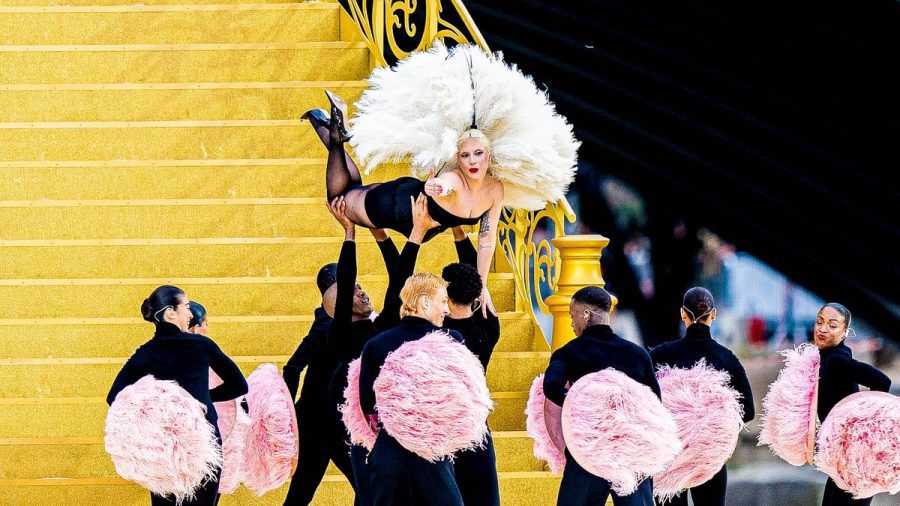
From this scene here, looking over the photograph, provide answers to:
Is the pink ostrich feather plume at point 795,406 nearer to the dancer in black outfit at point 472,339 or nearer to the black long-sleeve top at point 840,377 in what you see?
the black long-sleeve top at point 840,377

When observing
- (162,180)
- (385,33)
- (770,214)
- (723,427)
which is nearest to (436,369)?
(723,427)

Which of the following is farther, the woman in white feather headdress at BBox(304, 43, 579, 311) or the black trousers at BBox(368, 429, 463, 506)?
the woman in white feather headdress at BBox(304, 43, 579, 311)

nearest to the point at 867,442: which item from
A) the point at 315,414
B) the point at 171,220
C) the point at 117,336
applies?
the point at 315,414

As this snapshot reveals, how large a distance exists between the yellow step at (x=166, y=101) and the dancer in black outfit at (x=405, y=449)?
13.0 feet

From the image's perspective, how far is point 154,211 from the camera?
7395 millimetres

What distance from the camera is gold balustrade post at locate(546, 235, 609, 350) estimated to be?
21.2ft

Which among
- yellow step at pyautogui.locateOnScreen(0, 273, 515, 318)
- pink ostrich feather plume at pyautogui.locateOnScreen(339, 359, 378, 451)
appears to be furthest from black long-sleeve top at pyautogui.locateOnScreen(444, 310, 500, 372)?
yellow step at pyautogui.locateOnScreen(0, 273, 515, 318)

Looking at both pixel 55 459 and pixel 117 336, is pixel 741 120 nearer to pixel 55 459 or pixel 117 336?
pixel 117 336

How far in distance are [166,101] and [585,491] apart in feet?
15.0

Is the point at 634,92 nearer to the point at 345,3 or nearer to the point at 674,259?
the point at 674,259

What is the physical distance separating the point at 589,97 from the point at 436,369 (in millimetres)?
6513

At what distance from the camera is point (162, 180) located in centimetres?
764

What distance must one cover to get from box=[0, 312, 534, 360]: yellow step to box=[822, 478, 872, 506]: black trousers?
8.66ft

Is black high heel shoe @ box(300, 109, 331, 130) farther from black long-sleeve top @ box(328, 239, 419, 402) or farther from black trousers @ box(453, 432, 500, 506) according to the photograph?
black trousers @ box(453, 432, 500, 506)
